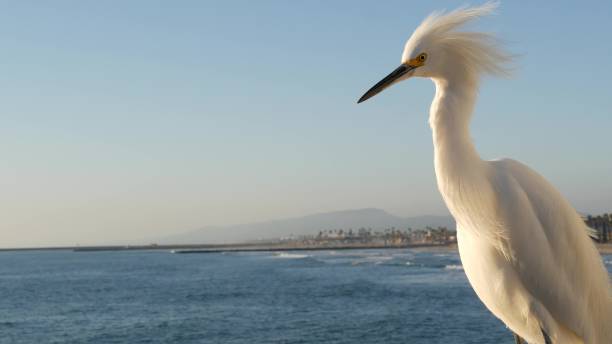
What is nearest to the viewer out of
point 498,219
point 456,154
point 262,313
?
point 456,154

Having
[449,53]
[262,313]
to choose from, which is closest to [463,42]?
[449,53]

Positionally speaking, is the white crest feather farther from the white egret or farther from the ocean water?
the ocean water

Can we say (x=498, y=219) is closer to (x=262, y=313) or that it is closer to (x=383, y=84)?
(x=383, y=84)

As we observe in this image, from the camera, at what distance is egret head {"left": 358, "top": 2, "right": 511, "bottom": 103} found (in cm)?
370

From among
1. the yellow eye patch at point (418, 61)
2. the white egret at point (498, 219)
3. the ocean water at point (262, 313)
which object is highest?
the yellow eye patch at point (418, 61)

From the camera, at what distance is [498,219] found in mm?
3664

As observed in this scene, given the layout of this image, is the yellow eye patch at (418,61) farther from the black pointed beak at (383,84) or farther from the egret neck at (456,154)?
the egret neck at (456,154)

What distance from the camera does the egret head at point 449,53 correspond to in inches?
146

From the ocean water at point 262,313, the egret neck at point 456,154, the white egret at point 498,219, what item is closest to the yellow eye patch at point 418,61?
the white egret at point 498,219

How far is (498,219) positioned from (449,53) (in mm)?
962

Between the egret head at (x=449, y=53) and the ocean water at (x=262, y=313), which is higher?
the egret head at (x=449, y=53)

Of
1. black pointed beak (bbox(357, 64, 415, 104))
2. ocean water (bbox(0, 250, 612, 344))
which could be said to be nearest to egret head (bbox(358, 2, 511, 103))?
black pointed beak (bbox(357, 64, 415, 104))

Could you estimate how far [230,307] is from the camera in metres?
36.2

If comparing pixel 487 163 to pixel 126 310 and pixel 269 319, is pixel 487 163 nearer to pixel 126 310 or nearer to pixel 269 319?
pixel 269 319
